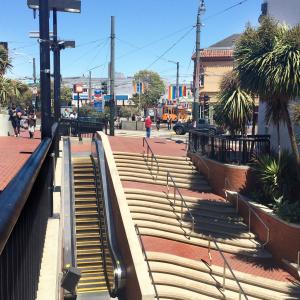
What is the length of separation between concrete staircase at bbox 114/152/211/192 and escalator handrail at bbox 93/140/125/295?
0.96m

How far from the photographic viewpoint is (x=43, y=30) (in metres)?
7.68

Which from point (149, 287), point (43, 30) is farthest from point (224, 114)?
point (43, 30)

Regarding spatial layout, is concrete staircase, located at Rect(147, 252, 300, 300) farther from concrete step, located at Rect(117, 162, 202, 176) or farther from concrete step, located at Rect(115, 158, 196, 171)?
concrete step, located at Rect(115, 158, 196, 171)

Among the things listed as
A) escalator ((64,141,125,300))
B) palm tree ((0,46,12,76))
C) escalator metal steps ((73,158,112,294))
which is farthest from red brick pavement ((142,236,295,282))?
palm tree ((0,46,12,76))

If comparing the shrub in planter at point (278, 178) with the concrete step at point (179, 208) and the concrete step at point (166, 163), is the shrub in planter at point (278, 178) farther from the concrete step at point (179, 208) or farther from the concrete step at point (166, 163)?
the concrete step at point (166, 163)

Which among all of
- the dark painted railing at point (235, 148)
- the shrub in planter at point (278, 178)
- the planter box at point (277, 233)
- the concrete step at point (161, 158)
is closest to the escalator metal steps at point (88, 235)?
the concrete step at point (161, 158)

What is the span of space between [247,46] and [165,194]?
6157mm

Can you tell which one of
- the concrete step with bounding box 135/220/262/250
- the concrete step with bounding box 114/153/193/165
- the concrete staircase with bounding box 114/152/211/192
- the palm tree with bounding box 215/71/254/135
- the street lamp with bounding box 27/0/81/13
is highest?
the street lamp with bounding box 27/0/81/13

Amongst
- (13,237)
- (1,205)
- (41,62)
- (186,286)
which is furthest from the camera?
(186,286)

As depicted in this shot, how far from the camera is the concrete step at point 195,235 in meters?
13.5

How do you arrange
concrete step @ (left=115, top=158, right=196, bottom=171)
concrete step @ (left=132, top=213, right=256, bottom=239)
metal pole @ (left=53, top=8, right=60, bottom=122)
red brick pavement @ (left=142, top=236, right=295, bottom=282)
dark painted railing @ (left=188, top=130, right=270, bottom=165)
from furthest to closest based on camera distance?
concrete step @ (left=115, top=158, right=196, bottom=171) < metal pole @ (left=53, top=8, right=60, bottom=122) < dark painted railing @ (left=188, top=130, right=270, bottom=165) < concrete step @ (left=132, top=213, right=256, bottom=239) < red brick pavement @ (left=142, top=236, right=295, bottom=282)

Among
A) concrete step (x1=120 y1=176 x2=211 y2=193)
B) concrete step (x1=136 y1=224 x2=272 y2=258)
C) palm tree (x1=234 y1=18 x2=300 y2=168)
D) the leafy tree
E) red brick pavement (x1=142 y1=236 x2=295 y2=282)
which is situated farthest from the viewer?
the leafy tree

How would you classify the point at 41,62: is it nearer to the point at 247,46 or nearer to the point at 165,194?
the point at 247,46

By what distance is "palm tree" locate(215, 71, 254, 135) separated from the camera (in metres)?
16.1
